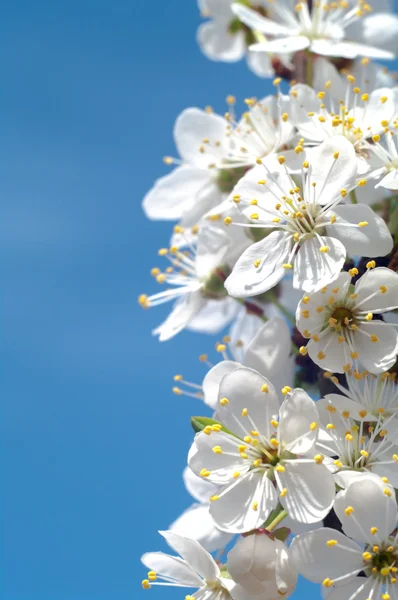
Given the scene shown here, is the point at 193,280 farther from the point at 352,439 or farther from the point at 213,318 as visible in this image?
the point at 352,439

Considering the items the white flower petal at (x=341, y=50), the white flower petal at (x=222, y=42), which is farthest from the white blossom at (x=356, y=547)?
the white flower petal at (x=222, y=42)

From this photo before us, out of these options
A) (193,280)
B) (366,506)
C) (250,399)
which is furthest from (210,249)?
(366,506)

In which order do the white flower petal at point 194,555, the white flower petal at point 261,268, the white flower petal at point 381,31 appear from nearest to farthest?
the white flower petal at point 194,555, the white flower petal at point 261,268, the white flower petal at point 381,31

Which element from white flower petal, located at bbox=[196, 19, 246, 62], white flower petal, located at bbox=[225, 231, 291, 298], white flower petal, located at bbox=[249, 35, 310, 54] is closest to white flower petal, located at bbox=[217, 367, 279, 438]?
white flower petal, located at bbox=[225, 231, 291, 298]

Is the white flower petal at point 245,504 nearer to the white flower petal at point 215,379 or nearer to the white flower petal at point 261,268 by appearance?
the white flower petal at point 215,379

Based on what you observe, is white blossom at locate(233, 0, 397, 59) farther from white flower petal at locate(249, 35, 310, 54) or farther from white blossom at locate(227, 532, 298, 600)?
white blossom at locate(227, 532, 298, 600)

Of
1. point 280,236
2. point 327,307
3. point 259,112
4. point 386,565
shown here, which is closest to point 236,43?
point 259,112
